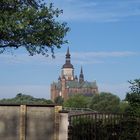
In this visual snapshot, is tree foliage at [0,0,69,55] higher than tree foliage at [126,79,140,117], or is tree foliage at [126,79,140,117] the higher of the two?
tree foliage at [0,0,69,55]

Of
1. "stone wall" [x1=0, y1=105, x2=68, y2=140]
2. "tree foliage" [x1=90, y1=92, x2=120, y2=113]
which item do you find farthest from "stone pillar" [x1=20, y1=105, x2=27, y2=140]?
"tree foliage" [x1=90, y1=92, x2=120, y2=113]

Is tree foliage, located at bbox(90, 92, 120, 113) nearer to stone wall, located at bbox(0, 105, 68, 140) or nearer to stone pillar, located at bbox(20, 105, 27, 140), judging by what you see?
stone wall, located at bbox(0, 105, 68, 140)

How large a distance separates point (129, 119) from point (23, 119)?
4.29m

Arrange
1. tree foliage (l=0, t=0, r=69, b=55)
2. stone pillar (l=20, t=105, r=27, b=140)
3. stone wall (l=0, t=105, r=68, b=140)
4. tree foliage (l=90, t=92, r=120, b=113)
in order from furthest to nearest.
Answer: tree foliage (l=90, t=92, r=120, b=113), tree foliage (l=0, t=0, r=69, b=55), stone wall (l=0, t=105, r=68, b=140), stone pillar (l=20, t=105, r=27, b=140)

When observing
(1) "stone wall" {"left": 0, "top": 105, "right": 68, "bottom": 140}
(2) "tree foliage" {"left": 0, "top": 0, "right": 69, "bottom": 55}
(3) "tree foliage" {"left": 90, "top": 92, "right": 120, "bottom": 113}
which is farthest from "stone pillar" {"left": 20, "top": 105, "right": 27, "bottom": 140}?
(3) "tree foliage" {"left": 90, "top": 92, "right": 120, "bottom": 113}

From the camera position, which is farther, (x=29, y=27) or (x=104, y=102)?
(x=104, y=102)

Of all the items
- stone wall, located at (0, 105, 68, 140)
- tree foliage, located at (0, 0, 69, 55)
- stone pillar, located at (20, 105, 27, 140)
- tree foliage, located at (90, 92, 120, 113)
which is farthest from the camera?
tree foliage, located at (90, 92, 120, 113)

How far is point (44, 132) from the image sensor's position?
57.2 ft

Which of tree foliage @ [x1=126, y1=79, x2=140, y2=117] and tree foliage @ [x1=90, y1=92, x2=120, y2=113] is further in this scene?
tree foliage @ [x1=90, y1=92, x2=120, y2=113]

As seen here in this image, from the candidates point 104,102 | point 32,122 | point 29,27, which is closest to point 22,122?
point 32,122

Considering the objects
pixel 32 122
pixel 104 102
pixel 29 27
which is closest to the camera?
pixel 32 122

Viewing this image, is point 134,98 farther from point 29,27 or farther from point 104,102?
point 104,102

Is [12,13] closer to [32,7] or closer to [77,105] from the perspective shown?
[32,7]

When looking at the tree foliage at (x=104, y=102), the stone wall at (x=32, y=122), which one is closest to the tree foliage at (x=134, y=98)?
the stone wall at (x=32, y=122)
